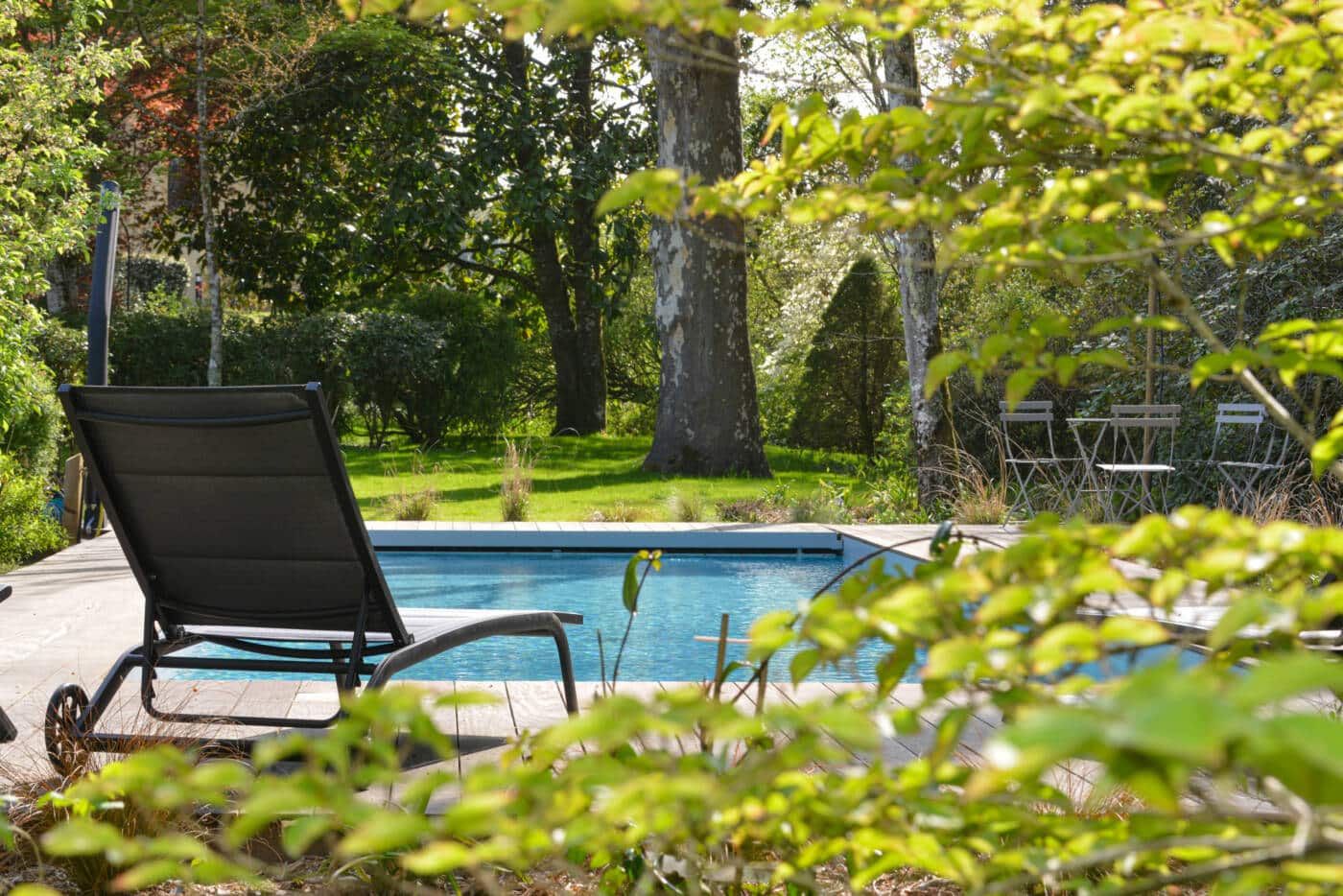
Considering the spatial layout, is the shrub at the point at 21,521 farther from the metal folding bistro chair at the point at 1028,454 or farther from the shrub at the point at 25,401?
the metal folding bistro chair at the point at 1028,454

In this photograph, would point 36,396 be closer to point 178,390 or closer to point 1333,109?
point 178,390

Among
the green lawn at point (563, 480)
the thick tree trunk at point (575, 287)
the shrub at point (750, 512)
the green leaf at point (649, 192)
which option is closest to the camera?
the green leaf at point (649, 192)

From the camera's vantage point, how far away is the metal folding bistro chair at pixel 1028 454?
8.68 m

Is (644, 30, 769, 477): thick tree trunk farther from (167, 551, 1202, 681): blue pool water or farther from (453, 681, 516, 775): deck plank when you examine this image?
(453, 681, 516, 775): deck plank

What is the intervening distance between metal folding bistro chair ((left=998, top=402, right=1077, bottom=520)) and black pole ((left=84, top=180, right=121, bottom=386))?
5570 mm

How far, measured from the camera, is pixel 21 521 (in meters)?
7.02

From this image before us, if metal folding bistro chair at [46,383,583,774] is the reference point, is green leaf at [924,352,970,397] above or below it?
above

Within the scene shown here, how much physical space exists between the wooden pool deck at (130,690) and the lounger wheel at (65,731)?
9cm

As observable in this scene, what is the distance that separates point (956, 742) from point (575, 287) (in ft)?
56.4

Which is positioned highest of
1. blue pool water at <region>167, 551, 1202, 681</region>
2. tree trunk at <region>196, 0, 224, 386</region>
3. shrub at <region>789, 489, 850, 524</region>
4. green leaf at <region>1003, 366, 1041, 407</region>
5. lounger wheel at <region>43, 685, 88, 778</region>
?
tree trunk at <region>196, 0, 224, 386</region>

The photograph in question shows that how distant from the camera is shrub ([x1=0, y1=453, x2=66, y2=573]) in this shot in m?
6.85


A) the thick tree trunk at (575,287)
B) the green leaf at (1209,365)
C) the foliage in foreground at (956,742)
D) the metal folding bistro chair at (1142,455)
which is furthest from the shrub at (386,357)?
the green leaf at (1209,365)

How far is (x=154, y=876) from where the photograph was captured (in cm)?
83

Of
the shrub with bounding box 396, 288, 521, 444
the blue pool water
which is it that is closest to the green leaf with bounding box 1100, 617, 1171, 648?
the blue pool water
